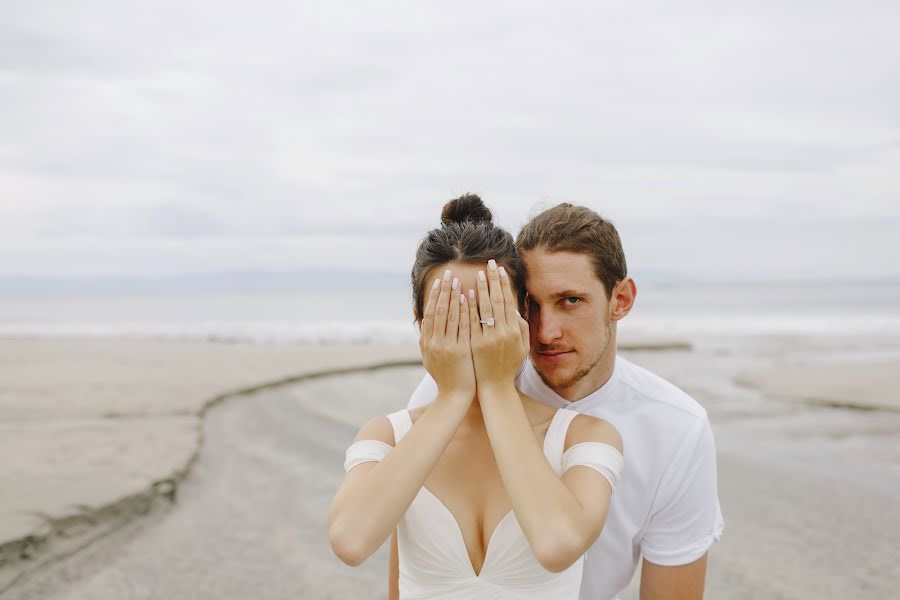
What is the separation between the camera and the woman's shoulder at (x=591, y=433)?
240 centimetres

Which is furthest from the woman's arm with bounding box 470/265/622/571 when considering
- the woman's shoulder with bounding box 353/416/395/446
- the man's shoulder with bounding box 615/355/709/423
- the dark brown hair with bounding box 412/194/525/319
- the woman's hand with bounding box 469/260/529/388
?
the man's shoulder with bounding box 615/355/709/423

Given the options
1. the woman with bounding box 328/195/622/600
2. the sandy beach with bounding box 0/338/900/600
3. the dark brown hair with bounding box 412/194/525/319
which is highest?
the dark brown hair with bounding box 412/194/525/319

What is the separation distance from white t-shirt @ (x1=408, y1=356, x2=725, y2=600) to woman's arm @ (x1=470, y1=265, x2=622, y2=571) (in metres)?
0.62

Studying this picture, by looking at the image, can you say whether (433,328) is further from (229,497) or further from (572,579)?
(229,497)

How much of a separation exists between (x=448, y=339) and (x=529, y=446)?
423 mm

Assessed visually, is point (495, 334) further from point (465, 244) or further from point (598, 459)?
point (598, 459)

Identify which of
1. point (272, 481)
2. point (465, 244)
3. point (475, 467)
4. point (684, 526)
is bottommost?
point (272, 481)

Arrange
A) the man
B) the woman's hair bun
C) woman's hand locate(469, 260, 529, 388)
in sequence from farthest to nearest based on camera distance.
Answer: the man → the woman's hair bun → woman's hand locate(469, 260, 529, 388)

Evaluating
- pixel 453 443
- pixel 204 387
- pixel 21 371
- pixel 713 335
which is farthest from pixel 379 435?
pixel 713 335

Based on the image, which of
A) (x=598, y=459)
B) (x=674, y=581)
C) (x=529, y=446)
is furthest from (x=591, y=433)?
(x=674, y=581)

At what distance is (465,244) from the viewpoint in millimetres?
2441

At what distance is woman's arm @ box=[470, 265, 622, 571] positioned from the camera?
2.06 m

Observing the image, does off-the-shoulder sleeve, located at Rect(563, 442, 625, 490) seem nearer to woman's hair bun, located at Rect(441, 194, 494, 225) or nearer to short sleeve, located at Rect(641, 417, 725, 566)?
short sleeve, located at Rect(641, 417, 725, 566)

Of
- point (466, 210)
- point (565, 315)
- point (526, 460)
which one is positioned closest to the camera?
point (526, 460)
